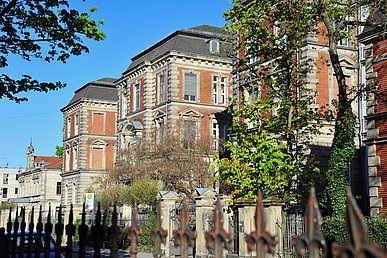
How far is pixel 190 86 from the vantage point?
49.7 metres

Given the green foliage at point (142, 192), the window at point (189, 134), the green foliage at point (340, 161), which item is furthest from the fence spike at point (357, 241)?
the window at point (189, 134)

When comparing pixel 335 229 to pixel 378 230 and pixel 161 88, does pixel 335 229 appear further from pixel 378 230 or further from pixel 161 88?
pixel 161 88

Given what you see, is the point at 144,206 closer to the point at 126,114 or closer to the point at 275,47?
the point at 275,47

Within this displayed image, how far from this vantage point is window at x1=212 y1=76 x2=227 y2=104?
51.1m

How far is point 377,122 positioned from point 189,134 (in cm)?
2616

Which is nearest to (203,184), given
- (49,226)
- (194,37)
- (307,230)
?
(194,37)

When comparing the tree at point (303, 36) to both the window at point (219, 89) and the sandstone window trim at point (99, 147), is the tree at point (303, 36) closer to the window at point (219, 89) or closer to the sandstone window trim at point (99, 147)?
the window at point (219, 89)

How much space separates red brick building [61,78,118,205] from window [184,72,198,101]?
2056cm

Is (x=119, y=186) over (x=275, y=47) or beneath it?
beneath

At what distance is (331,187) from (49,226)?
1847cm

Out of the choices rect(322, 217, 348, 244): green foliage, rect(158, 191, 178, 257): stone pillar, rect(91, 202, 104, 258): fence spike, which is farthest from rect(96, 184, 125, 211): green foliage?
rect(91, 202, 104, 258): fence spike

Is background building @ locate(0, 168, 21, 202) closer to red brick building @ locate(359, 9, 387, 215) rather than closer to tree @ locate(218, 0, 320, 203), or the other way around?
tree @ locate(218, 0, 320, 203)

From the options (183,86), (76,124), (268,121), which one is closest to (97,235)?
(268,121)

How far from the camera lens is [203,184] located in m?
39.1
